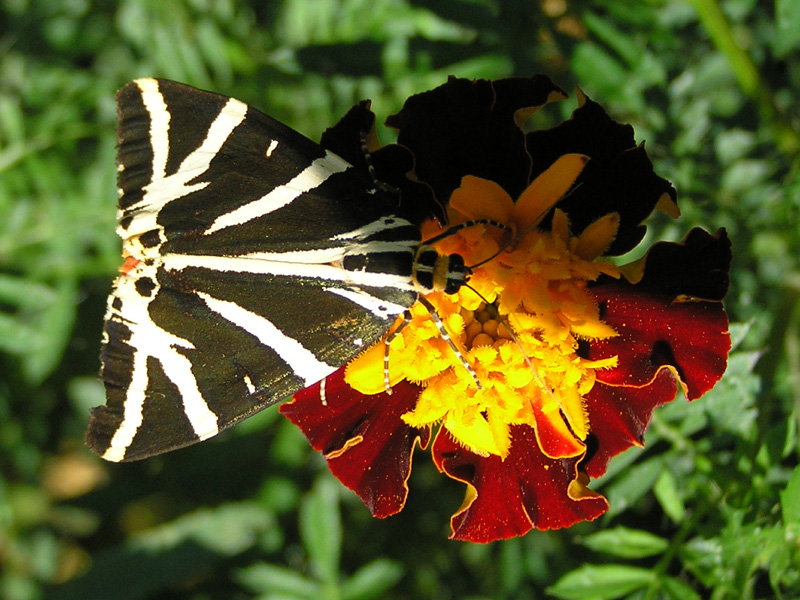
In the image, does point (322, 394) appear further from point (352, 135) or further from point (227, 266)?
point (352, 135)

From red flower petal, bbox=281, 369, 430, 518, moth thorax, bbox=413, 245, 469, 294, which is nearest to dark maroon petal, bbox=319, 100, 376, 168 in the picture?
moth thorax, bbox=413, 245, 469, 294

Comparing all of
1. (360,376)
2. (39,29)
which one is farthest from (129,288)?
(39,29)

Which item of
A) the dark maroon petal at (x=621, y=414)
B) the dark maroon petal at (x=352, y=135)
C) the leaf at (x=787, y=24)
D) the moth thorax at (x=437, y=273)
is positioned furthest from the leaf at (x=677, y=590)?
the leaf at (x=787, y=24)

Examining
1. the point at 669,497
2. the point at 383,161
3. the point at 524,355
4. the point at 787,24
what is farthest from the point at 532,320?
the point at 787,24

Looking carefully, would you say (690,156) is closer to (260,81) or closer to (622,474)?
(622,474)

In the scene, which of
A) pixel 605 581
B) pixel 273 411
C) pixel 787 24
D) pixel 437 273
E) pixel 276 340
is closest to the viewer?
pixel 437 273

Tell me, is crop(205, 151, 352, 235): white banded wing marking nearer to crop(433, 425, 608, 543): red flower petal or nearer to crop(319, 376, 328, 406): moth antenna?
crop(319, 376, 328, 406): moth antenna

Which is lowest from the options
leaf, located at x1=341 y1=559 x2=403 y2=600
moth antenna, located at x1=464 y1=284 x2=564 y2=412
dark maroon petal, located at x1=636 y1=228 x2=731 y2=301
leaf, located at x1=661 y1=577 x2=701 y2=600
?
leaf, located at x1=341 y1=559 x2=403 y2=600
